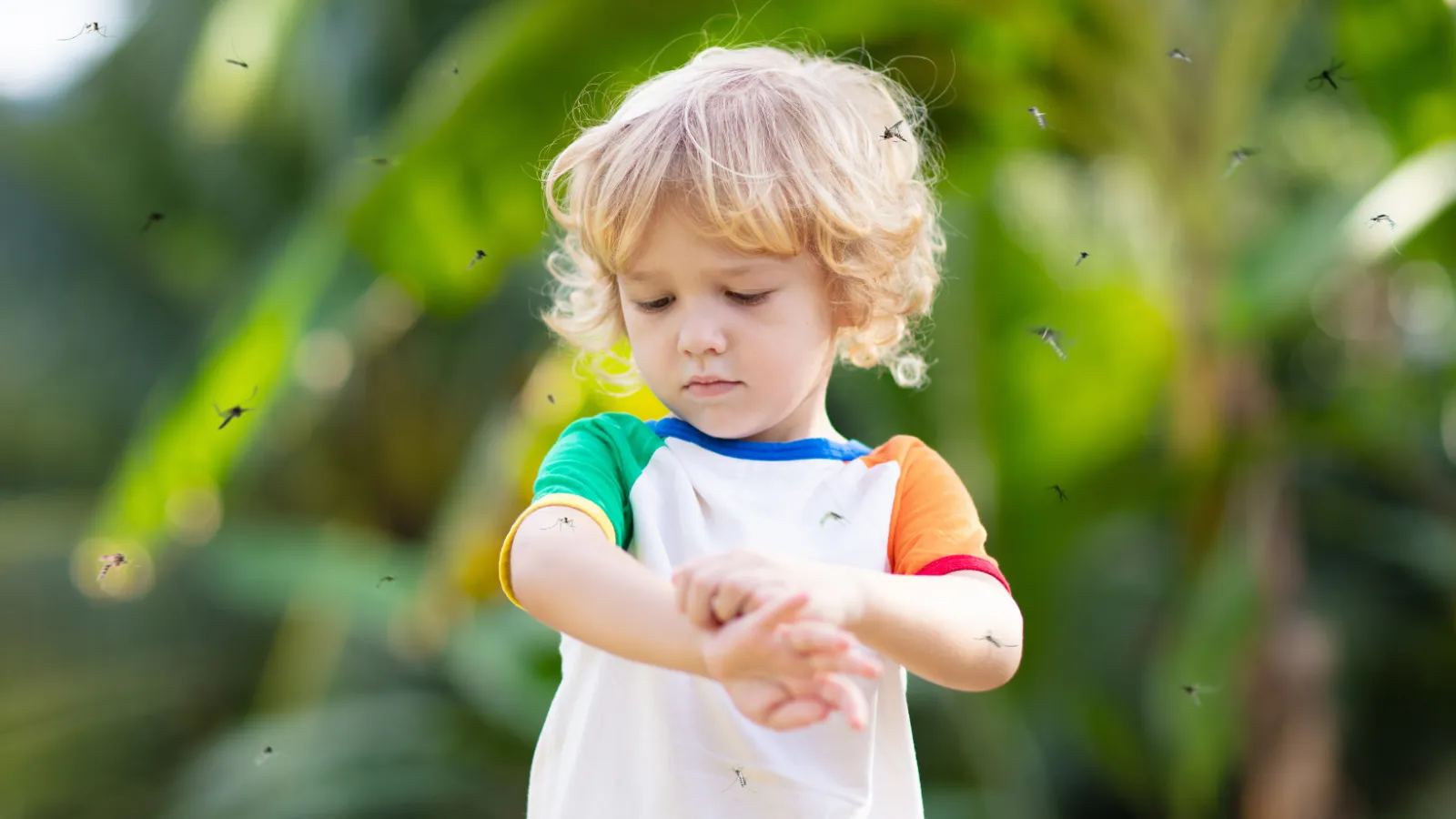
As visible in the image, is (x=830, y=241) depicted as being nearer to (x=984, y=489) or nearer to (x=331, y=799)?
(x=984, y=489)

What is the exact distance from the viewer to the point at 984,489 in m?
2.54

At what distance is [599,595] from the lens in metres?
0.83

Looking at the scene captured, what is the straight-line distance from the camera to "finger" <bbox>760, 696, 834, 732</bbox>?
0.78 meters

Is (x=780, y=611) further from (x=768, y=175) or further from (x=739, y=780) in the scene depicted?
(x=768, y=175)

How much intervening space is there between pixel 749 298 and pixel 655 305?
2.8 inches

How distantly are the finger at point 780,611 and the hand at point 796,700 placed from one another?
0.14ft

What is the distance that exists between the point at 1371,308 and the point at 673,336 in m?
3.21

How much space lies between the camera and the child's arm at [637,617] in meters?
0.76

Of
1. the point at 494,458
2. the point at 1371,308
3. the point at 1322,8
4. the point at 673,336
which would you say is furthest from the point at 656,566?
the point at 1371,308

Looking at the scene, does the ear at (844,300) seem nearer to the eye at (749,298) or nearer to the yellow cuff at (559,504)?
the eye at (749,298)

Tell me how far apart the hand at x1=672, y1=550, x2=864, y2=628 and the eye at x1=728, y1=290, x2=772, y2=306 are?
222 millimetres

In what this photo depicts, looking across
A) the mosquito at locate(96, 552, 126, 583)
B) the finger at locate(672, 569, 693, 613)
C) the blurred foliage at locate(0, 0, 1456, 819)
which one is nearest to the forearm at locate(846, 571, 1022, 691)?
the finger at locate(672, 569, 693, 613)

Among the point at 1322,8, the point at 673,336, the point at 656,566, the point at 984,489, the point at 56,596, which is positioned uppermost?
the point at 673,336

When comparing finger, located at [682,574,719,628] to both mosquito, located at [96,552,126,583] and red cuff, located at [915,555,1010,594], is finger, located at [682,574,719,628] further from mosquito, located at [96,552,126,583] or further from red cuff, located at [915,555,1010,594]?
mosquito, located at [96,552,126,583]
